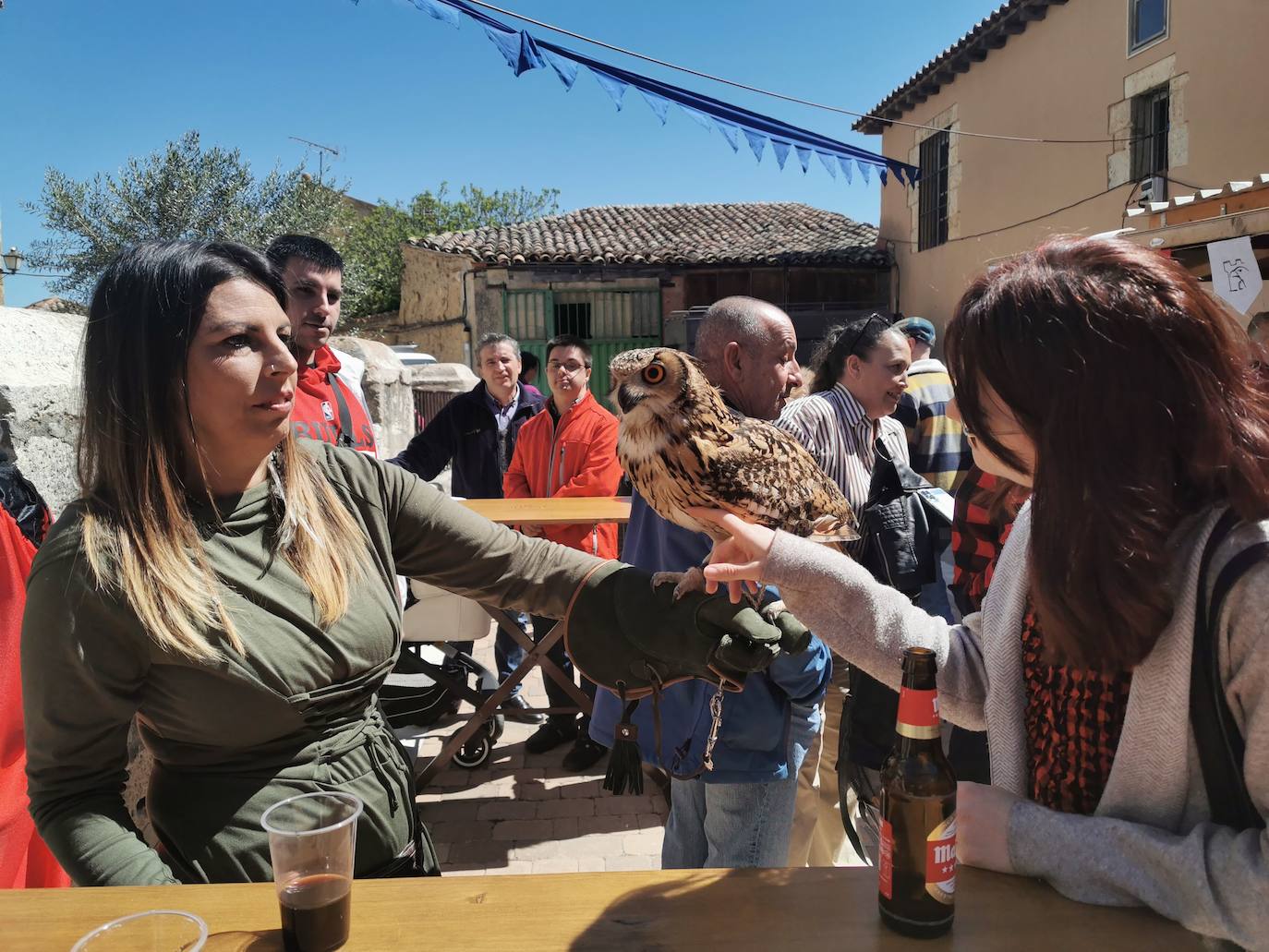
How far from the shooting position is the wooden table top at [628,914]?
113 cm

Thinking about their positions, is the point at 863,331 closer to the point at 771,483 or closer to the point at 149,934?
the point at 771,483

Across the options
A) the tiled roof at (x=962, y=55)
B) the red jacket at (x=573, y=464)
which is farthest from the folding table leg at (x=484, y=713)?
the tiled roof at (x=962, y=55)

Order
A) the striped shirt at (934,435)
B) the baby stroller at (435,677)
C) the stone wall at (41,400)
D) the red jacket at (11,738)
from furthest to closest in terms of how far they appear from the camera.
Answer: the baby stroller at (435,677), the striped shirt at (934,435), the stone wall at (41,400), the red jacket at (11,738)

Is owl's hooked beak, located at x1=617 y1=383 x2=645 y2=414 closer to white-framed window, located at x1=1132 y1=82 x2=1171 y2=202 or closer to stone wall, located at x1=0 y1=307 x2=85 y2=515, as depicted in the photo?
stone wall, located at x1=0 y1=307 x2=85 y2=515

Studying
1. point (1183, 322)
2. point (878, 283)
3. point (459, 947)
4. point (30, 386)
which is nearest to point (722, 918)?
point (459, 947)

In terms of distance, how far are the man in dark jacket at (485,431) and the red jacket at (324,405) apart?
1339mm

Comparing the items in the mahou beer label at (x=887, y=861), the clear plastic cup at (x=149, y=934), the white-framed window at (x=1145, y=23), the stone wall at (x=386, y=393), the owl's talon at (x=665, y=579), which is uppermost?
the white-framed window at (x=1145, y=23)

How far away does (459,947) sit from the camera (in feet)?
3.69

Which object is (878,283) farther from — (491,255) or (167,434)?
(167,434)

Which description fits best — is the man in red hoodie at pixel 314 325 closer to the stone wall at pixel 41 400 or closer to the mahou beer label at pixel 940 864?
the stone wall at pixel 41 400

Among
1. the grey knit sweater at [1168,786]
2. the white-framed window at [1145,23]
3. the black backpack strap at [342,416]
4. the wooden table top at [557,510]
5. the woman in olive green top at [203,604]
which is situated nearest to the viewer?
the grey knit sweater at [1168,786]

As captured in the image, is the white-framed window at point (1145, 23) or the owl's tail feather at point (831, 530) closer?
the owl's tail feather at point (831, 530)

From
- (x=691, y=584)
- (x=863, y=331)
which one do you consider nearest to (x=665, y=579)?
(x=691, y=584)

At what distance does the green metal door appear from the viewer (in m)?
19.2
